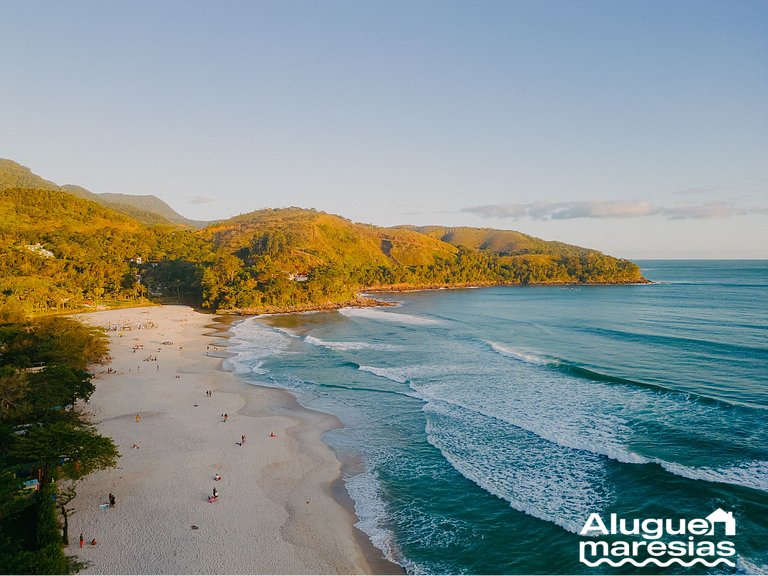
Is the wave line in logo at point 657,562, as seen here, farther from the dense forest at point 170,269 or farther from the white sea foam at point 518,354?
the dense forest at point 170,269

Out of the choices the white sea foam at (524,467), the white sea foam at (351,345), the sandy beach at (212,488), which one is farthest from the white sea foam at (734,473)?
the white sea foam at (351,345)

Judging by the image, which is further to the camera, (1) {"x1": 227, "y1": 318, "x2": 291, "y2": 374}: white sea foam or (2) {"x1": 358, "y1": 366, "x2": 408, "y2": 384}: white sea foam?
(1) {"x1": 227, "y1": 318, "x2": 291, "y2": 374}: white sea foam

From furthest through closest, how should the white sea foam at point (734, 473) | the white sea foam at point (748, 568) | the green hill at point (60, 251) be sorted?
the green hill at point (60, 251)
the white sea foam at point (734, 473)
the white sea foam at point (748, 568)

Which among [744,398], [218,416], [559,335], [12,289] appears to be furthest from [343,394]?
[12,289]

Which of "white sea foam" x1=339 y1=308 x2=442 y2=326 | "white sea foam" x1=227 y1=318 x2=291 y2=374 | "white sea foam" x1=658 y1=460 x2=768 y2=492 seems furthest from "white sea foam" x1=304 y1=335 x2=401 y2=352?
"white sea foam" x1=658 y1=460 x2=768 y2=492

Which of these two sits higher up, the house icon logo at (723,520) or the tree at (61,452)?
the tree at (61,452)

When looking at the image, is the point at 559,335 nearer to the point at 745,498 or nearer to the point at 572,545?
the point at 745,498

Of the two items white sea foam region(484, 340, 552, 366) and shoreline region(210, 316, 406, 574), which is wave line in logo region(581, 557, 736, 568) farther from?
white sea foam region(484, 340, 552, 366)
